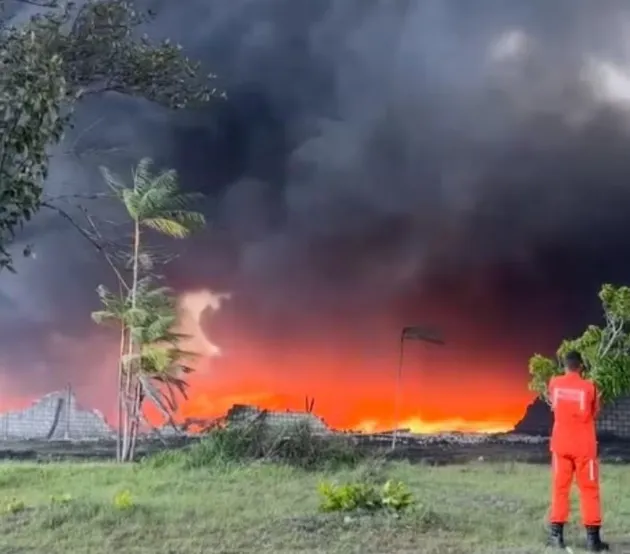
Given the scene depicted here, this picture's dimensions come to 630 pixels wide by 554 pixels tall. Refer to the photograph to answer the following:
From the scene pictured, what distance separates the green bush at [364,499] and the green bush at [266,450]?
4.09m

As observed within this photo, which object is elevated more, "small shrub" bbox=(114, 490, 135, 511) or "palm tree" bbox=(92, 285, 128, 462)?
"palm tree" bbox=(92, 285, 128, 462)

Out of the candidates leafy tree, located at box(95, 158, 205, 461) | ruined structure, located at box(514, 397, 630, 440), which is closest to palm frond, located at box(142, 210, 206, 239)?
leafy tree, located at box(95, 158, 205, 461)

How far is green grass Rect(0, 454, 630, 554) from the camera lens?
6.79 m

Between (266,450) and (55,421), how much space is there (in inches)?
196

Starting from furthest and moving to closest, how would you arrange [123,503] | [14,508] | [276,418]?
[276,418] < [14,508] < [123,503]

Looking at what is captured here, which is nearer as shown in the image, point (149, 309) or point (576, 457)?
point (576, 457)

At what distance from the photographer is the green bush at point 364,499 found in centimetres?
762

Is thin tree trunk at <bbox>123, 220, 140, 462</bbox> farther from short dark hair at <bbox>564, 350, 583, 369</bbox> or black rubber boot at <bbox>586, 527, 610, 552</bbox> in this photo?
black rubber boot at <bbox>586, 527, 610, 552</bbox>

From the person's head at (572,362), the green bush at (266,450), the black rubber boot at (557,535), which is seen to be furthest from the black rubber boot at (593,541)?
the green bush at (266,450)

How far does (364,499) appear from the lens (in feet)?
25.3

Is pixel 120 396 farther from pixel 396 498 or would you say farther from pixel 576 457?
pixel 576 457

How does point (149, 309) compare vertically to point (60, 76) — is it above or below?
above

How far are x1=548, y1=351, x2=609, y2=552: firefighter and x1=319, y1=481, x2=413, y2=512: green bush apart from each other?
1303 mm

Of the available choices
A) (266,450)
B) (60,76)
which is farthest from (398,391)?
(60,76)
